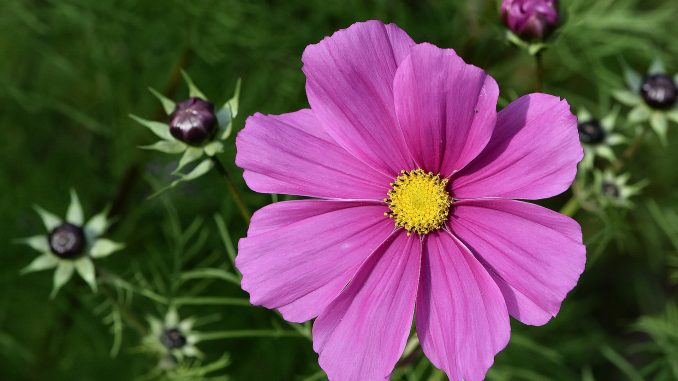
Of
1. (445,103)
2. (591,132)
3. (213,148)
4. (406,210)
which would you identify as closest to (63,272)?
Result: (213,148)

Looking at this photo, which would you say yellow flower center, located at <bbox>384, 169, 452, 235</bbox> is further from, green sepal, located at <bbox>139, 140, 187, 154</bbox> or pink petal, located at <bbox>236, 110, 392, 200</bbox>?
green sepal, located at <bbox>139, 140, 187, 154</bbox>

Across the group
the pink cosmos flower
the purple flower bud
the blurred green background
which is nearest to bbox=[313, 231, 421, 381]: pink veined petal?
the pink cosmos flower

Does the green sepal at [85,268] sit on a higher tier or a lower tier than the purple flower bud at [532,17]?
higher

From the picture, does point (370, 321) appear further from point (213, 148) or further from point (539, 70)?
point (539, 70)

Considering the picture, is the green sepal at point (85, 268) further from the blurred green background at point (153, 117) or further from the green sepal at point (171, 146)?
the blurred green background at point (153, 117)

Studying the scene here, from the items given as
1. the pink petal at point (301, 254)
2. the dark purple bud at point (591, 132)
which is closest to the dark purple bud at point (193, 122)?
the pink petal at point (301, 254)

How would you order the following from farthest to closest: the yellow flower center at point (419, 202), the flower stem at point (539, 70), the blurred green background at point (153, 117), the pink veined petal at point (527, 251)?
the blurred green background at point (153, 117)
the flower stem at point (539, 70)
the yellow flower center at point (419, 202)
the pink veined petal at point (527, 251)
